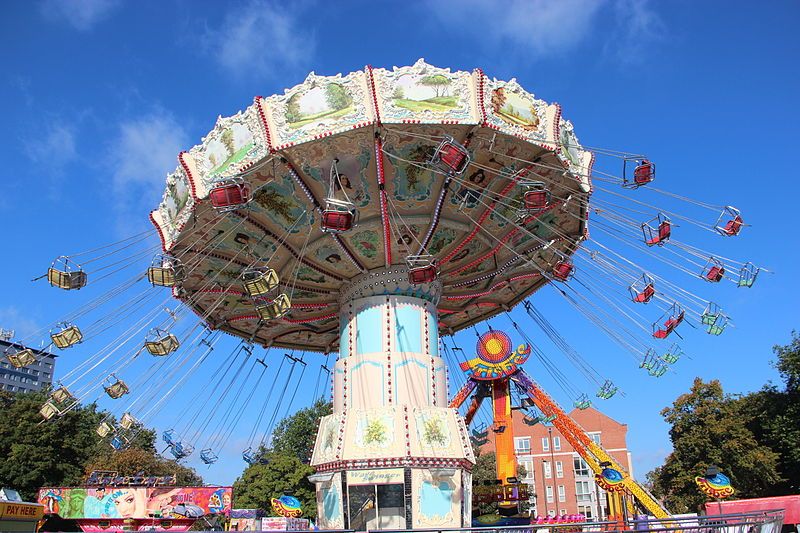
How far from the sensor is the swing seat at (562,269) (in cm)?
1709

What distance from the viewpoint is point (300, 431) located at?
141 ft

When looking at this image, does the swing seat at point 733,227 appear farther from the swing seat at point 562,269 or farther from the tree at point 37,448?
the tree at point 37,448

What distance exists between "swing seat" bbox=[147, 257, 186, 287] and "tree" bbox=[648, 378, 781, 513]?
2703cm

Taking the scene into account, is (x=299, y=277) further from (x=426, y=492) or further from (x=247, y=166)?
(x=426, y=492)

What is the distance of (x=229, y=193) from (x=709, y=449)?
29.1 m

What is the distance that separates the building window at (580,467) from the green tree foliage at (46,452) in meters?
34.2

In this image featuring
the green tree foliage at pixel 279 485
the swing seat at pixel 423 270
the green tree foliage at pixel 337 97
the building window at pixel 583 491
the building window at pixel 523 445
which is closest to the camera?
the green tree foliage at pixel 337 97

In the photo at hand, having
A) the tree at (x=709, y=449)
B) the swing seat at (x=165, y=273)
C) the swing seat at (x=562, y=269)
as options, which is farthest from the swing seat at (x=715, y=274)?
the tree at (x=709, y=449)

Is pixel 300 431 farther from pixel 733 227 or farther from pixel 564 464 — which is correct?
A: pixel 733 227

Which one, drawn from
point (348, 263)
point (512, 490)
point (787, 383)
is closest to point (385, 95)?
point (348, 263)

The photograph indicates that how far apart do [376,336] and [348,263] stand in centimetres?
195

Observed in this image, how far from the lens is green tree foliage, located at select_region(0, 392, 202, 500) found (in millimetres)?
34953

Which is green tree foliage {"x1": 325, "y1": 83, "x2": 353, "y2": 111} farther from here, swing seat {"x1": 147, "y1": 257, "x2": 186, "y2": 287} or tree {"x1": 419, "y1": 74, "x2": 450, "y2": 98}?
swing seat {"x1": 147, "y1": 257, "x2": 186, "y2": 287}

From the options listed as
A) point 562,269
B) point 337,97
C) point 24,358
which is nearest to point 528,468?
point 562,269
